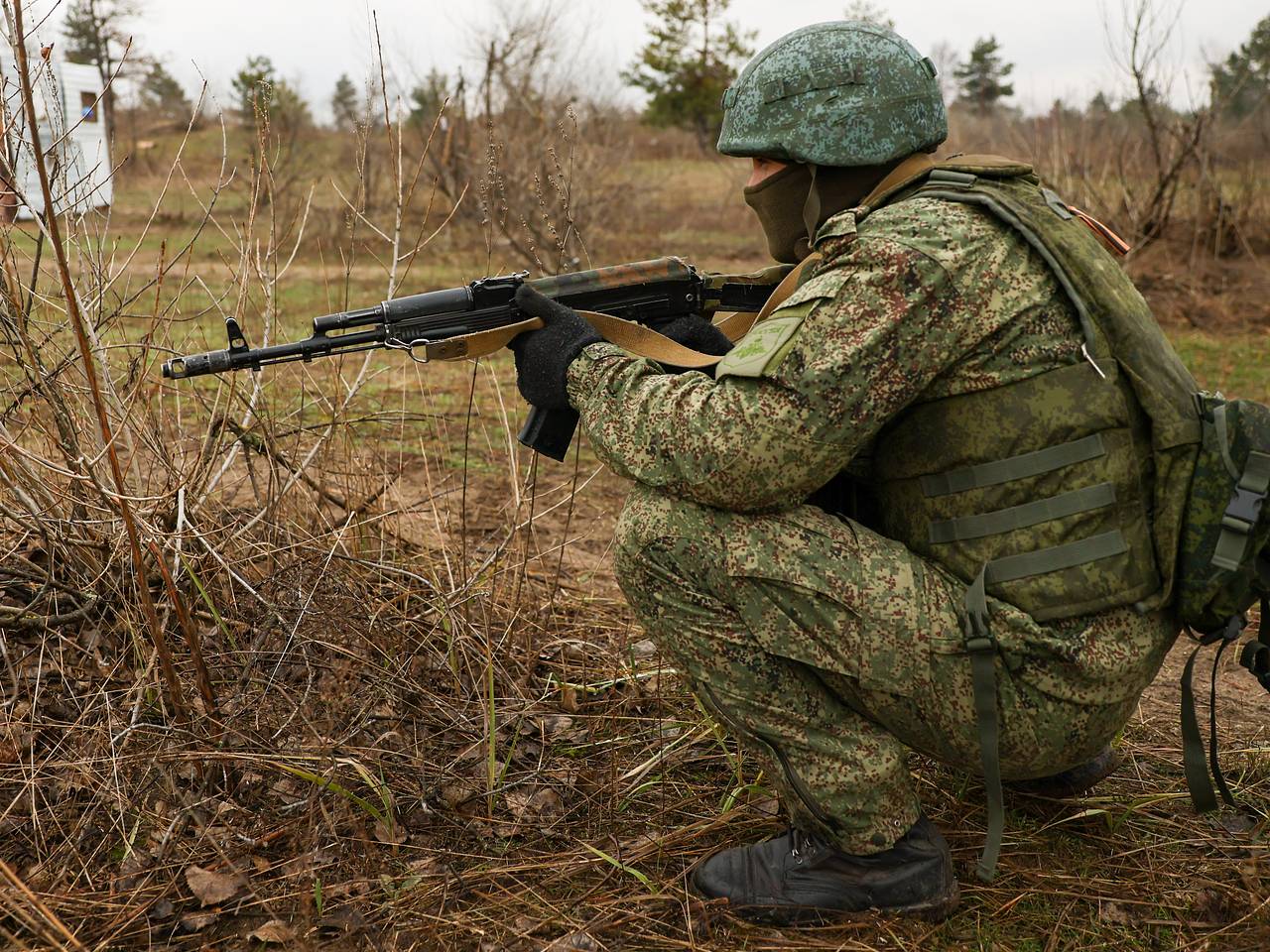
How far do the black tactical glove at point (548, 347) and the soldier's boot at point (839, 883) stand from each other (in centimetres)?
101

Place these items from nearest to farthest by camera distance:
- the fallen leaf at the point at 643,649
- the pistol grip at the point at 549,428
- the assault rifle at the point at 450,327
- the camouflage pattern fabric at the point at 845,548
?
the camouflage pattern fabric at the point at 845,548, the assault rifle at the point at 450,327, the pistol grip at the point at 549,428, the fallen leaf at the point at 643,649

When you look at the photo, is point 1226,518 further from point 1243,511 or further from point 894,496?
point 894,496

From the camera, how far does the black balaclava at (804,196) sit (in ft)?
7.39

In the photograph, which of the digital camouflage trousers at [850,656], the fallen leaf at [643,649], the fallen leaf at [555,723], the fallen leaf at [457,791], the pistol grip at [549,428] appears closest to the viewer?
the digital camouflage trousers at [850,656]

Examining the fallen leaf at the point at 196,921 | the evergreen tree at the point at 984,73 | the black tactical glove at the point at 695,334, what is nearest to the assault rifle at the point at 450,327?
the black tactical glove at the point at 695,334

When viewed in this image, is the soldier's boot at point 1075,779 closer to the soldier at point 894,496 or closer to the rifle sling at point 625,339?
the soldier at point 894,496

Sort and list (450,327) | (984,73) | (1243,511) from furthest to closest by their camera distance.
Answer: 1. (984,73)
2. (450,327)
3. (1243,511)

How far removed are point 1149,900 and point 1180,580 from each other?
69 centimetres

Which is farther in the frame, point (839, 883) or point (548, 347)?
point (548, 347)

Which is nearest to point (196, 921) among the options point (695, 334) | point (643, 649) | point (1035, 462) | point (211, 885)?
point (211, 885)

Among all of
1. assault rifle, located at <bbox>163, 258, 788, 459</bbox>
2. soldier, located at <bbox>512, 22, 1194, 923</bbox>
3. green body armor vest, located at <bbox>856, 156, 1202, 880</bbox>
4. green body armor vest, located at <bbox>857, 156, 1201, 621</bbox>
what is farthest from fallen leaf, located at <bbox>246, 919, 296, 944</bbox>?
green body armor vest, located at <bbox>857, 156, 1201, 621</bbox>

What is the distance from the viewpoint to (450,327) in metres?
2.39

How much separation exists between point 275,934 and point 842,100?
1.90 metres

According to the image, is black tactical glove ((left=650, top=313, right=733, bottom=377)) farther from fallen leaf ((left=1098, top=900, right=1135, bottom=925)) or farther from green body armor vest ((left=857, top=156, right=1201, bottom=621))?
fallen leaf ((left=1098, top=900, right=1135, bottom=925))
